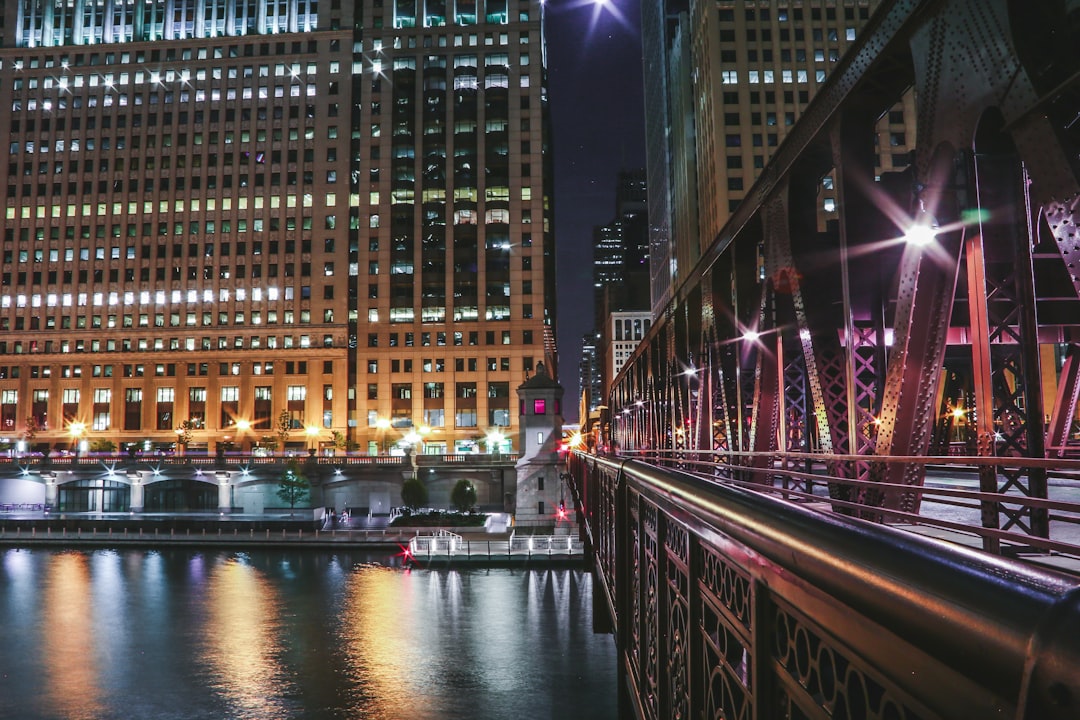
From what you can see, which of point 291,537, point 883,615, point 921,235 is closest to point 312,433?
point 291,537

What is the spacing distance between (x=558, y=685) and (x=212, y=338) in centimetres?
8586

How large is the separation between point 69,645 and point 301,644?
436 inches

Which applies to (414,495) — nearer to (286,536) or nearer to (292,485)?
(292,485)

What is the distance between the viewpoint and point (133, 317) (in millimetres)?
103188

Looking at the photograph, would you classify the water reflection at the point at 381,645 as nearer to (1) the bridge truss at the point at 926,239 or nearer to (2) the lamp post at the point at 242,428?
(1) the bridge truss at the point at 926,239

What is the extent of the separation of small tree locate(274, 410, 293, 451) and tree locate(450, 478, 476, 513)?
108 ft

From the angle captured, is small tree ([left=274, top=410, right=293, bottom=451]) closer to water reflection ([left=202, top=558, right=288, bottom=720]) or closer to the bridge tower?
the bridge tower

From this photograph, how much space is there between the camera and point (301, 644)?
116 ft

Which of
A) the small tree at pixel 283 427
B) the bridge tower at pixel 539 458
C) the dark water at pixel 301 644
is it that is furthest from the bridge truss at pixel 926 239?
the small tree at pixel 283 427

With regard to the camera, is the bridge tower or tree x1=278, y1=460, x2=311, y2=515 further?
tree x1=278, y1=460, x2=311, y2=515

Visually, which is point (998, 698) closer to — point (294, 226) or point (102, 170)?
point (294, 226)

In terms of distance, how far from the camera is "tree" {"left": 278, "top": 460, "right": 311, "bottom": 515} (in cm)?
7125

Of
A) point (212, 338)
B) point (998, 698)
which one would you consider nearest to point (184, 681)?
point (998, 698)

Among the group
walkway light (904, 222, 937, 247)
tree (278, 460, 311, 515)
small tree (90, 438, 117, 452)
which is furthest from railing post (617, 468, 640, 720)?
small tree (90, 438, 117, 452)
